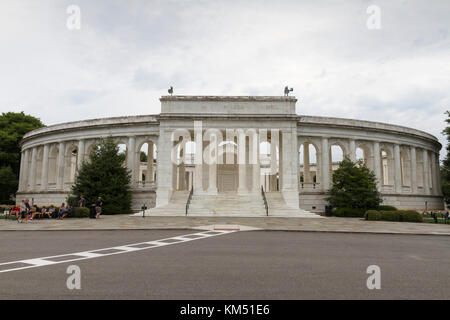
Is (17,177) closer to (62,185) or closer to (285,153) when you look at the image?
→ (62,185)

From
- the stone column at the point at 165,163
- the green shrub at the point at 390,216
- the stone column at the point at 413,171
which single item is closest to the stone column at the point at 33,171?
the stone column at the point at 165,163

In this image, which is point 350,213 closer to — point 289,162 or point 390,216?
point 390,216

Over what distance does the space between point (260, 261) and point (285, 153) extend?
25.0 metres

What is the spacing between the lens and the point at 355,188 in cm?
3062

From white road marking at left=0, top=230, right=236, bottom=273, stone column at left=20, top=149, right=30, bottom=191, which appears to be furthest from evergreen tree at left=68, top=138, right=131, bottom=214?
white road marking at left=0, top=230, right=236, bottom=273

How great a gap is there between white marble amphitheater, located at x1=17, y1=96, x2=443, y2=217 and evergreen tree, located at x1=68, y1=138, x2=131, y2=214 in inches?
168

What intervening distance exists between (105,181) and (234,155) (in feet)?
60.8

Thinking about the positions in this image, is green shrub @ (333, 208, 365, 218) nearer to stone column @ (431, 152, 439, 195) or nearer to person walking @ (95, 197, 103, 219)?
A: person walking @ (95, 197, 103, 219)

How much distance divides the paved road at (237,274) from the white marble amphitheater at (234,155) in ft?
56.2

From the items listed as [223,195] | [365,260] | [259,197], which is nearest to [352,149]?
[259,197]

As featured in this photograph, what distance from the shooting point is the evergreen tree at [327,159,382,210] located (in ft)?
101

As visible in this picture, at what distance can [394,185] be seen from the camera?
39.9 meters

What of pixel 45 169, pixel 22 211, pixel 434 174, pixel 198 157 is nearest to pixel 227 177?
pixel 198 157

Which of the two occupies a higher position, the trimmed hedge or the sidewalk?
the trimmed hedge
